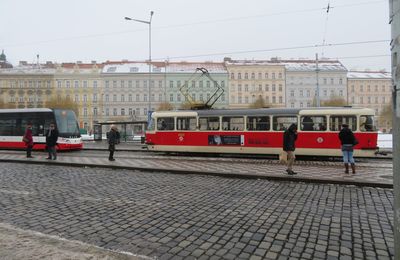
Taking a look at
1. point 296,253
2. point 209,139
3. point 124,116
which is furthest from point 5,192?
point 124,116

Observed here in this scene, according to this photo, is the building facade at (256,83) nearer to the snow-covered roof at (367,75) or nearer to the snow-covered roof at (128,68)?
the snow-covered roof at (367,75)

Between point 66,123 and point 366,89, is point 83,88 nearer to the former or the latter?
point 66,123

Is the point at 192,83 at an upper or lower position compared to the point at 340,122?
upper

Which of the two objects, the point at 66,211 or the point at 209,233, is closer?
the point at 209,233

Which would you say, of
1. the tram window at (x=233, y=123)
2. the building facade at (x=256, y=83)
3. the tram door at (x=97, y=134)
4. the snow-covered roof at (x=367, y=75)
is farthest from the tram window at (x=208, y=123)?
the snow-covered roof at (x=367, y=75)

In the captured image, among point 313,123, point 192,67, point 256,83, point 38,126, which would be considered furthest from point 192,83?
point 313,123

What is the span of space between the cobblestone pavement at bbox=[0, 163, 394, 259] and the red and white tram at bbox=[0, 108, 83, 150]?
13.6 m

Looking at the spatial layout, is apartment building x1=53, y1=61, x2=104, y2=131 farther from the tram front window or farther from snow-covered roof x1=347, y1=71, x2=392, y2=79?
snow-covered roof x1=347, y1=71, x2=392, y2=79

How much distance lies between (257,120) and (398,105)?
16271mm

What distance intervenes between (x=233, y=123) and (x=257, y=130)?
4.71ft

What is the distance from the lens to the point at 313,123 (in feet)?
57.3

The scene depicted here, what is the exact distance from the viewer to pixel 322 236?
5.17m

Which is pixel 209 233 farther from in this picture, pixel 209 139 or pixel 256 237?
pixel 209 139

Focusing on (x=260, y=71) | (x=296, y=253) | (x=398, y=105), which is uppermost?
(x=260, y=71)
